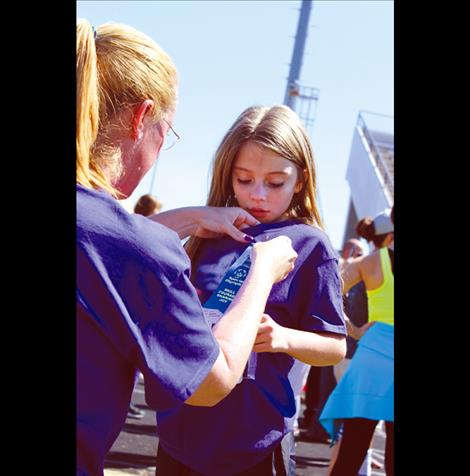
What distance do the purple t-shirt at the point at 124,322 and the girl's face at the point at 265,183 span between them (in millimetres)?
896

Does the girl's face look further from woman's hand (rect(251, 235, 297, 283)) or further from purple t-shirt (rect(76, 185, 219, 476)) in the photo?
purple t-shirt (rect(76, 185, 219, 476))

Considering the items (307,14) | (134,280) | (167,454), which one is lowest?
(167,454)

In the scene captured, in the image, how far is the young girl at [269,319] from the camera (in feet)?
5.74

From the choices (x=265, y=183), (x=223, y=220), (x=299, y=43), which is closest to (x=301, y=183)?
(x=265, y=183)

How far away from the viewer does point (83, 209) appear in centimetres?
108

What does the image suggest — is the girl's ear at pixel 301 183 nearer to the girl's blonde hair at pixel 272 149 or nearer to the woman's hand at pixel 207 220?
the girl's blonde hair at pixel 272 149

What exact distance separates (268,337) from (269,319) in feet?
0.14

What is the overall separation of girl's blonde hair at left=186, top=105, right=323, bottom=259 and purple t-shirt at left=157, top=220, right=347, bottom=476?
0.16m

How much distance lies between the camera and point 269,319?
64.6 inches

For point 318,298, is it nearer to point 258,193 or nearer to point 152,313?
point 258,193
